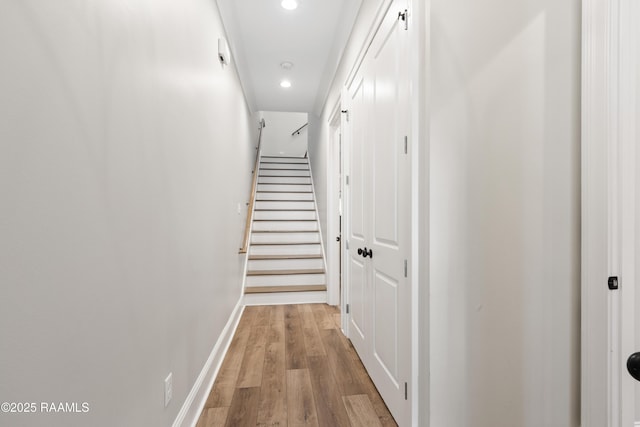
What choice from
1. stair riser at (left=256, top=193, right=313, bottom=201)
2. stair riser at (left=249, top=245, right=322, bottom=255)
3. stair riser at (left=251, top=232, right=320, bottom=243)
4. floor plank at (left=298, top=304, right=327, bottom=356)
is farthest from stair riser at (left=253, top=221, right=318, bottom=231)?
floor plank at (left=298, top=304, right=327, bottom=356)

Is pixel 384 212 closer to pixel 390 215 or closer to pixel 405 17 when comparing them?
pixel 390 215

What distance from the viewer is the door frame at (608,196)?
0.59 m

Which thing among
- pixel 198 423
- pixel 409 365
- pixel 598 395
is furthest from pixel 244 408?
pixel 598 395

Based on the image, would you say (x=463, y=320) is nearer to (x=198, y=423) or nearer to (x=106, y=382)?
(x=106, y=382)

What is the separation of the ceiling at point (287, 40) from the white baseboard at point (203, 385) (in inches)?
99.7

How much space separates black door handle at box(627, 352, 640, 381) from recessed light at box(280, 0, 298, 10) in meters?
2.80

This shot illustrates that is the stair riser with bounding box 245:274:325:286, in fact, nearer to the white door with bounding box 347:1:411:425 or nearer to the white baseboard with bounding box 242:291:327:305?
the white baseboard with bounding box 242:291:327:305

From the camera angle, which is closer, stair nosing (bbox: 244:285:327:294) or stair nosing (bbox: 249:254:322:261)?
stair nosing (bbox: 244:285:327:294)

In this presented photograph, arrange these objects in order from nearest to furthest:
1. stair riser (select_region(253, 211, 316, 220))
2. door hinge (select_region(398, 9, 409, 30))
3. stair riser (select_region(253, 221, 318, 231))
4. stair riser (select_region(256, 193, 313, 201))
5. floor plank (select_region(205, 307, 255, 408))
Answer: door hinge (select_region(398, 9, 409, 30))
floor plank (select_region(205, 307, 255, 408))
stair riser (select_region(253, 221, 318, 231))
stair riser (select_region(253, 211, 316, 220))
stair riser (select_region(256, 193, 313, 201))

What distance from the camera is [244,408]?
1.68 metres

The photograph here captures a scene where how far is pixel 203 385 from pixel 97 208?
141 cm

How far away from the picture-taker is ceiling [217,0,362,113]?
2449 millimetres

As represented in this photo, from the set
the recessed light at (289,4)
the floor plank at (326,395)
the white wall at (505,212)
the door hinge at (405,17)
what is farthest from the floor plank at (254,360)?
the recessed light at (289,4)

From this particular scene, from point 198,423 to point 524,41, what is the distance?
2.16m
